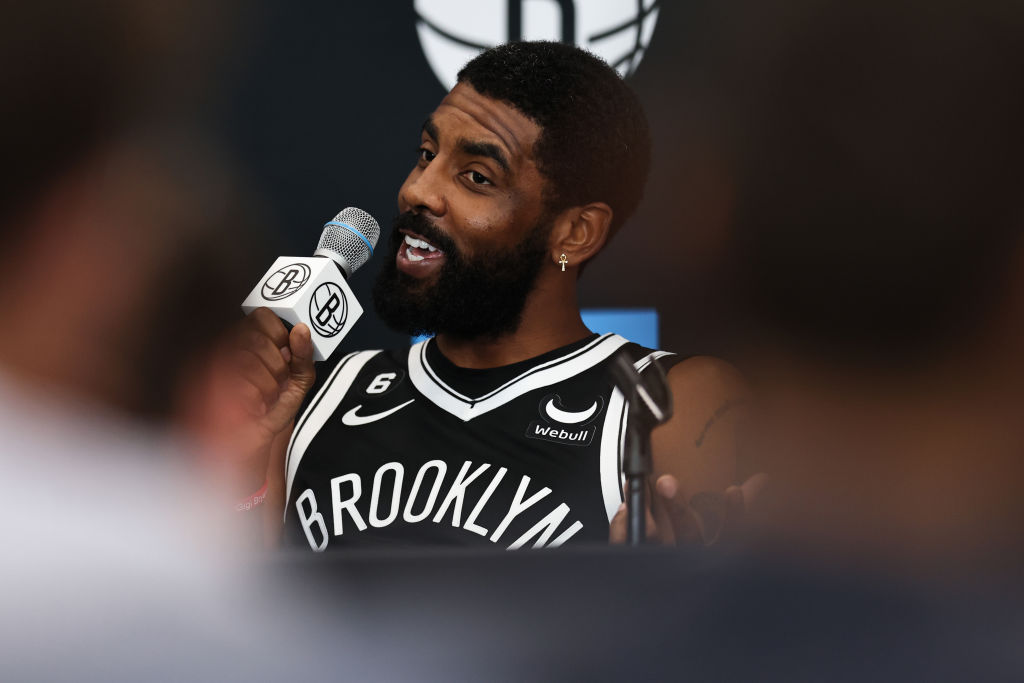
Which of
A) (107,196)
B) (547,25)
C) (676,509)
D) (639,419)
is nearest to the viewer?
(639,419)

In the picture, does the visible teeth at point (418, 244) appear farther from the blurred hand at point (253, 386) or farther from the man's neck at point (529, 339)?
the blurred hand at point (253, 386)

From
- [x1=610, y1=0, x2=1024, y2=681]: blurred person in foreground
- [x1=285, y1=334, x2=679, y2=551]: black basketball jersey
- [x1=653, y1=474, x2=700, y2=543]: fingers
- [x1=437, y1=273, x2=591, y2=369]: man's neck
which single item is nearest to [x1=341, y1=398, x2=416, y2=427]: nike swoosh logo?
[x1=285, y1=334, x2=679, y2=551]: black basketball jersey

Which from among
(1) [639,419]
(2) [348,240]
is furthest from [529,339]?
(1) [639,419]

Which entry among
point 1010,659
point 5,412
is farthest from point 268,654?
point 1010,659

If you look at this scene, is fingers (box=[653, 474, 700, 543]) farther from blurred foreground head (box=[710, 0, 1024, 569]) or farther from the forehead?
the forehead

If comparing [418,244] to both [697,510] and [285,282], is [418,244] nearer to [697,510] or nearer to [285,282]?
[285,282]

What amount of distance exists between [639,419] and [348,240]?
51 cm

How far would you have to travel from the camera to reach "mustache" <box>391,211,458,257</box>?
3.89ft

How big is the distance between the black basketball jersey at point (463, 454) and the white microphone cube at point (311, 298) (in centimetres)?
35

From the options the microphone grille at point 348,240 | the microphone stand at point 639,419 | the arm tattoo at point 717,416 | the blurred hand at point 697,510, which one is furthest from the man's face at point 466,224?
the microphone stand at point 639,419

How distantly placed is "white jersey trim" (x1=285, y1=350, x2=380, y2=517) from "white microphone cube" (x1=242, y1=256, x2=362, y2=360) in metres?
0.42

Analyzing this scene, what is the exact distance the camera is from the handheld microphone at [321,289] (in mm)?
837

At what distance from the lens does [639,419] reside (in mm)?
502

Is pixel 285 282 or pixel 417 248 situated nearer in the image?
pixel 285 282
